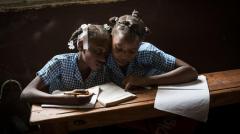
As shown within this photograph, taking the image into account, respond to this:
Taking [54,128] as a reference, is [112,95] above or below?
above

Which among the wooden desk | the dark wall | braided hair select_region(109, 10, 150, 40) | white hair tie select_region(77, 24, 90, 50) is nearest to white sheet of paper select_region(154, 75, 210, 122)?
the wooden desk

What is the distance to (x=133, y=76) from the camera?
1852 mm

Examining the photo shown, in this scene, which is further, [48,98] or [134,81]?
[134,81]

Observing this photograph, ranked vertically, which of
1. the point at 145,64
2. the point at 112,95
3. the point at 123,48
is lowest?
the point at 112,95

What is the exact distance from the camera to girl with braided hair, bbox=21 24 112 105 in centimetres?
169

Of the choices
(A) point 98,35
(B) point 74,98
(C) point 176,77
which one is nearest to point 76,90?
(B) point 74,98

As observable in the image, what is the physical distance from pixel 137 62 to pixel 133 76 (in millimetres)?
121

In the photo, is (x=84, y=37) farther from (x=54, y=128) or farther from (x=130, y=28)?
(x=54, y=128)

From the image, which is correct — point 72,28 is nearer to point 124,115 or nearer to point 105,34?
point 105,34

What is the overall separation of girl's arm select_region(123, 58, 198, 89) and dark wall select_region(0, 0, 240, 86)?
0.50 meters

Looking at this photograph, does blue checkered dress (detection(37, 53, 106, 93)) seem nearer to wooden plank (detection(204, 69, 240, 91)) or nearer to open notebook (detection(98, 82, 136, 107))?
open notebook (detection(98, 82, 136, 107))

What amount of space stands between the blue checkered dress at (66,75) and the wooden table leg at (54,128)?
Answer: 0.30 meters

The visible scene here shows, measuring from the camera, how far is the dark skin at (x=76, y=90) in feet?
5.45

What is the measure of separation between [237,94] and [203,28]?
691mm
